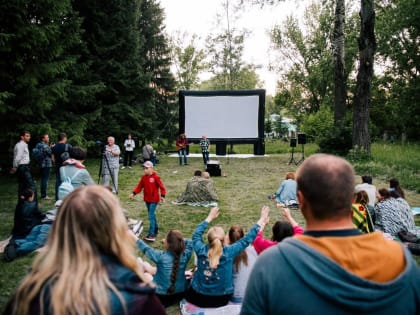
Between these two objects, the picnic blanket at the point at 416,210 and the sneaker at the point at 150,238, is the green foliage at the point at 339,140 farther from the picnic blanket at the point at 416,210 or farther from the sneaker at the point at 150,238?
the sneaker at the point at 150,238

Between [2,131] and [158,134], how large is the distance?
38.8 ft

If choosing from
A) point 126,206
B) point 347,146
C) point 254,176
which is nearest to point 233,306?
point 126,206

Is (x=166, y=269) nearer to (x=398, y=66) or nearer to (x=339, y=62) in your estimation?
(x=339, y=62)

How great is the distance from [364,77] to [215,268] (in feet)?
46.3

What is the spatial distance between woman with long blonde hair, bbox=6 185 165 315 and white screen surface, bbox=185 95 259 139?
21344 mm

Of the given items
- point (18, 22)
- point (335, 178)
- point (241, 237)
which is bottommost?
point (241, 237)

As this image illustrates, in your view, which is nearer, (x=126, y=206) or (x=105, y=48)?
A: (x=126, y=206)

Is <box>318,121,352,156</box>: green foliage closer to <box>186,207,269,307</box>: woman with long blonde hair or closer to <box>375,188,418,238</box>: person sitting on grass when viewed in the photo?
<box>375,188,418,238</box>: person sitting on grass

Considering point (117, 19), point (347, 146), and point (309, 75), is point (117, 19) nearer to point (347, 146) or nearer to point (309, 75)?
point (347, 146)

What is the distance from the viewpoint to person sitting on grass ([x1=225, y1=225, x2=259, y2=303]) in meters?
4.32

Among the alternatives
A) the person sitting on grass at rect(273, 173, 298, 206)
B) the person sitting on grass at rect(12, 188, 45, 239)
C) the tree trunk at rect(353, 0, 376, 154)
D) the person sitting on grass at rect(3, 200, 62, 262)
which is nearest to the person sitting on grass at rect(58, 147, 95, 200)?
the person sitting on grass at rect(3, 200, 62, 262)

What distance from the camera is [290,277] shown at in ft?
4.75

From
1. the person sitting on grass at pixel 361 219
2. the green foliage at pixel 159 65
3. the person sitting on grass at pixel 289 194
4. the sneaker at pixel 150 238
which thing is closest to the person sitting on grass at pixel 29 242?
the sneaker at pixel 150 238

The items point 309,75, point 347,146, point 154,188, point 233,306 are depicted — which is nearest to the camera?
point 233,306
